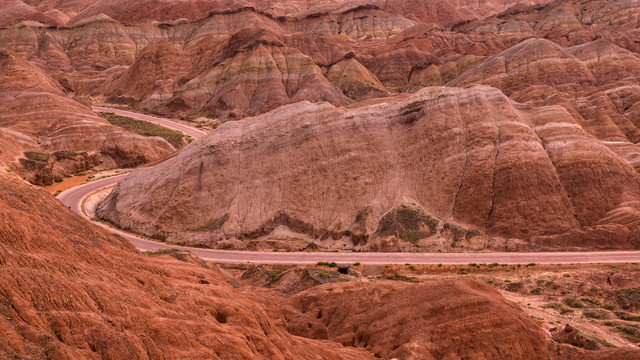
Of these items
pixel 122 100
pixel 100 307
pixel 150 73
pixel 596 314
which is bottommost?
pixel 596 314

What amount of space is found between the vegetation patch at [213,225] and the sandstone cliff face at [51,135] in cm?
3283

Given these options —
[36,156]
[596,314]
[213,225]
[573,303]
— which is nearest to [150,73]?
[36,156]

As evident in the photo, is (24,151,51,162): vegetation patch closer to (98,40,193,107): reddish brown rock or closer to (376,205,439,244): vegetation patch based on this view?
(376,205,439,244): vegetation patch

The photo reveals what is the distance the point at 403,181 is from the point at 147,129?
7327 cm

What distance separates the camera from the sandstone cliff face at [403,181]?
145 feet

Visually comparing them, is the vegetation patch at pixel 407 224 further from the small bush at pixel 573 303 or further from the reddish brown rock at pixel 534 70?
the reddish brown rock at pixel 534 70

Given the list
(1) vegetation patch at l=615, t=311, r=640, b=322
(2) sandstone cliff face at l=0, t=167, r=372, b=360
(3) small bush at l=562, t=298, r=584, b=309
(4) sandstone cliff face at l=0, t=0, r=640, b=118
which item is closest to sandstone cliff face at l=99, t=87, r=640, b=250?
(3) small bush at l=562, t=298, r=584, b=309

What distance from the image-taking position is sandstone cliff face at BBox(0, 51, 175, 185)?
223 ft

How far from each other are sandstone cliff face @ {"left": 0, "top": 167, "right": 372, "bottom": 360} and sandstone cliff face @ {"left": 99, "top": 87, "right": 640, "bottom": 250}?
24748 millimetres

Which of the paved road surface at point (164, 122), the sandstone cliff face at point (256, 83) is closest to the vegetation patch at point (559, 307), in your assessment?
the paved road surface at point (164, 122)

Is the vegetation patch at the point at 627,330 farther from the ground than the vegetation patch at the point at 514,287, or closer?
closer

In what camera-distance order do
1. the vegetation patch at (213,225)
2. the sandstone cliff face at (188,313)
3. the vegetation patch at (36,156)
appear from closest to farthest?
the sandstone cliff face at (188,313) < the vegetation patch at (213,225) < the vegetation patch at (36,156)

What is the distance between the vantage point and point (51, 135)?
7988cm

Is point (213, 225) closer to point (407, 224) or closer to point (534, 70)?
point (407, 224)
